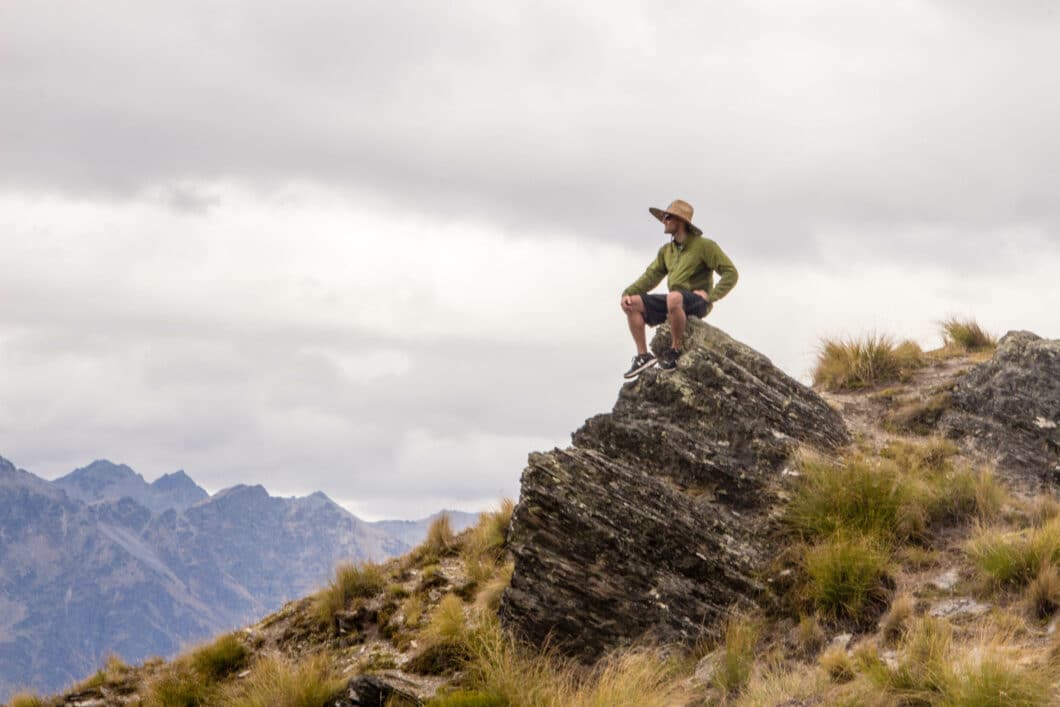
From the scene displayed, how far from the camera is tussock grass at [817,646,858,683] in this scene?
7.99 m

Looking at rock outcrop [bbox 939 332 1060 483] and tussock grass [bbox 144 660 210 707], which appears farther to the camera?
rock outcrop [bbox 939 332 1060 483]

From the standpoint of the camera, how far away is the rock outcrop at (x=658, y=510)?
9883 mm

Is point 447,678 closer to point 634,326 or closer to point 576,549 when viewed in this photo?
point 576,549

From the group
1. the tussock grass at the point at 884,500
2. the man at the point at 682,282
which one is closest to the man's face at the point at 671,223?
the man at the point at 682,282

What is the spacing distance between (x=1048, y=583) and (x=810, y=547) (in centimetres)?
249

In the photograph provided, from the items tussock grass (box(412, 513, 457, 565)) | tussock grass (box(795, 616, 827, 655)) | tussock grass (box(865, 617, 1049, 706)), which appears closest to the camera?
tussock grass (box(865, 617, 1049, 706))

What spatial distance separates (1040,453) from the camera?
12273mm

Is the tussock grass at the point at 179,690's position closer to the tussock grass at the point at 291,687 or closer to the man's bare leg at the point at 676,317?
the tussock grass at the point at 291,687

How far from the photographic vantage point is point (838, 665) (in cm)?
816

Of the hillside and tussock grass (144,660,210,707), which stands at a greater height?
the hillside

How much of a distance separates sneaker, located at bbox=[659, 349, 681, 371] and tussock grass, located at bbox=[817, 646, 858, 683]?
555cm

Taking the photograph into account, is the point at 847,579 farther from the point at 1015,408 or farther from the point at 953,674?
the point at 1015,408

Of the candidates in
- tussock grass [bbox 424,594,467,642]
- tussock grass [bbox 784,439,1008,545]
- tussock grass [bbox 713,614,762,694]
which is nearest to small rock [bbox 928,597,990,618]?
tussock grass [bbox 784,439,1008,545]

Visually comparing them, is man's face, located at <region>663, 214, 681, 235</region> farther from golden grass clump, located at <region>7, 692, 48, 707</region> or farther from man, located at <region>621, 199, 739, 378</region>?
golden grass clump, located at <region>7, 692, 48, 707</region>
